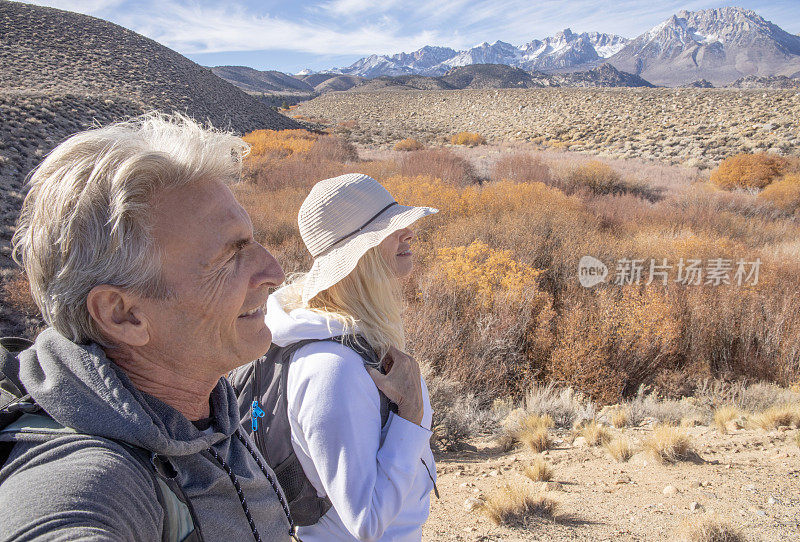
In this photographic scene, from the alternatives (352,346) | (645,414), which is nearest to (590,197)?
(645,414)

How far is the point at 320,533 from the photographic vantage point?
58.2 inches

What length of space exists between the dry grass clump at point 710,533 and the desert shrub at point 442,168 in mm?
10353

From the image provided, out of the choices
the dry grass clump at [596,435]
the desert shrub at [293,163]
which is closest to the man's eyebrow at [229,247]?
the dry grass clump at [596,435]

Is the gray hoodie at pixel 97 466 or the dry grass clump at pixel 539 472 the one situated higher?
the gray hoodie at pixel 97 466

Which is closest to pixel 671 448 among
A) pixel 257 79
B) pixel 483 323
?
pixel 483 323

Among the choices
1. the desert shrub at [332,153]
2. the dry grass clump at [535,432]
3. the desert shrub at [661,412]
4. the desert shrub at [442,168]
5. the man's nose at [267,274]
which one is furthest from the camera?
the desert shrub at [332,153]

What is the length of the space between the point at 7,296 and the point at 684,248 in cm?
1000

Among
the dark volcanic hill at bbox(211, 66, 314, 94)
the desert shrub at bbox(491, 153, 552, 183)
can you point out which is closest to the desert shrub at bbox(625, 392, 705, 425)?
the desert shrub at bbox(491, 153, 552, 183)

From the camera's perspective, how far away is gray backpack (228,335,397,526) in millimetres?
1422

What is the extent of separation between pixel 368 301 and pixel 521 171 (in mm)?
13018

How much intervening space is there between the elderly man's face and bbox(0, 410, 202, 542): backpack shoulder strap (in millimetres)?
238

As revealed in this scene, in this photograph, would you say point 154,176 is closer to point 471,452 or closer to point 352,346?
point 352,346

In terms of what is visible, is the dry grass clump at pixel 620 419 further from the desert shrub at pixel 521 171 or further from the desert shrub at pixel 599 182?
the desert shrub at pixel 599 182

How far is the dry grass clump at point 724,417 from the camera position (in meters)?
3.95
